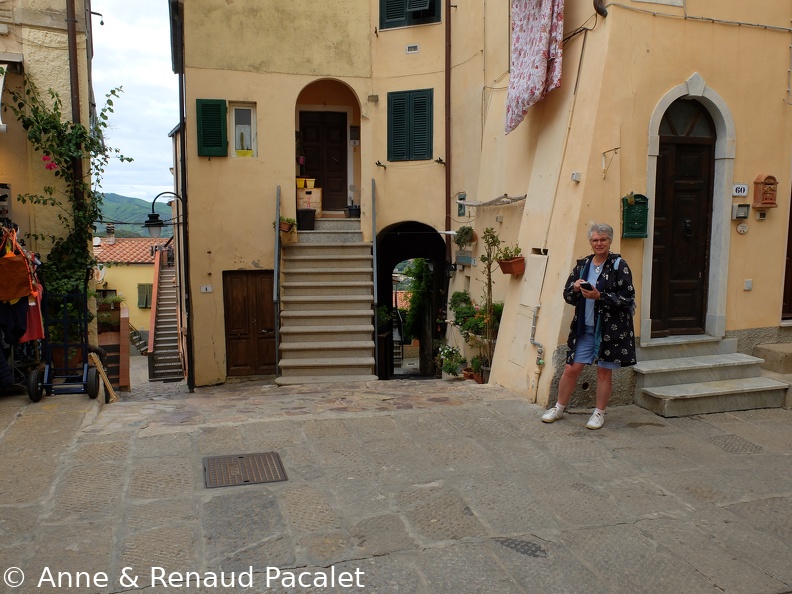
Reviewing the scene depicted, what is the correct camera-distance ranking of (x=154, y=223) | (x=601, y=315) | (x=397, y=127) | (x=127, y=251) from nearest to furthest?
(x=601, y=315) → (x=397, y=127) → (x=154, y=223) → (x=127, y=251)

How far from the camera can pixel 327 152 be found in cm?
1345

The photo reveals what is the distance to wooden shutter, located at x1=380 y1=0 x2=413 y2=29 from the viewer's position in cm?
1127

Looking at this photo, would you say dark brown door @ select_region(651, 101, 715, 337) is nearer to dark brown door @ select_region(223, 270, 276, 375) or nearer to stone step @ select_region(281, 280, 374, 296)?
stone step @ select_region(281, 280, 374, 296)

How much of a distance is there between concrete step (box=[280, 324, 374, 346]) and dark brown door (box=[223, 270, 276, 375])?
1804 millimetres

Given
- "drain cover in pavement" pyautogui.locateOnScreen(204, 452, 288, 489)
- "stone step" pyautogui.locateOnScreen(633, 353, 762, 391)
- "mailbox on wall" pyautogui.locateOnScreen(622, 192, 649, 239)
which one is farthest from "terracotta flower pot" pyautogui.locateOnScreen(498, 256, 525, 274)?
"drain cover in pavement" pyautogui.locateOnScreen(204, 452, 288, 489)

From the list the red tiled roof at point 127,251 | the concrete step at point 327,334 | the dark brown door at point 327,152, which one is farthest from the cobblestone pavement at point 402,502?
the red tiled roof at point 127,251

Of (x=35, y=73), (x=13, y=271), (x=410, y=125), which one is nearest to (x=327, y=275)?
(x=410, y=125)

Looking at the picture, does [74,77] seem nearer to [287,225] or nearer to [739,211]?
[287,225]

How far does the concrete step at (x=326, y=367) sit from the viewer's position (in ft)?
30.2

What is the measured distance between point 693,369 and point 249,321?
25.0ft

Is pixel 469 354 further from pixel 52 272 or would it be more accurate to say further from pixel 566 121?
pixel 52 272

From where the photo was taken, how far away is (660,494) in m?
4.12

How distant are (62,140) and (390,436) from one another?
15.8 feet

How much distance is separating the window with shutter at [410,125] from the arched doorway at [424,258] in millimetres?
2415
